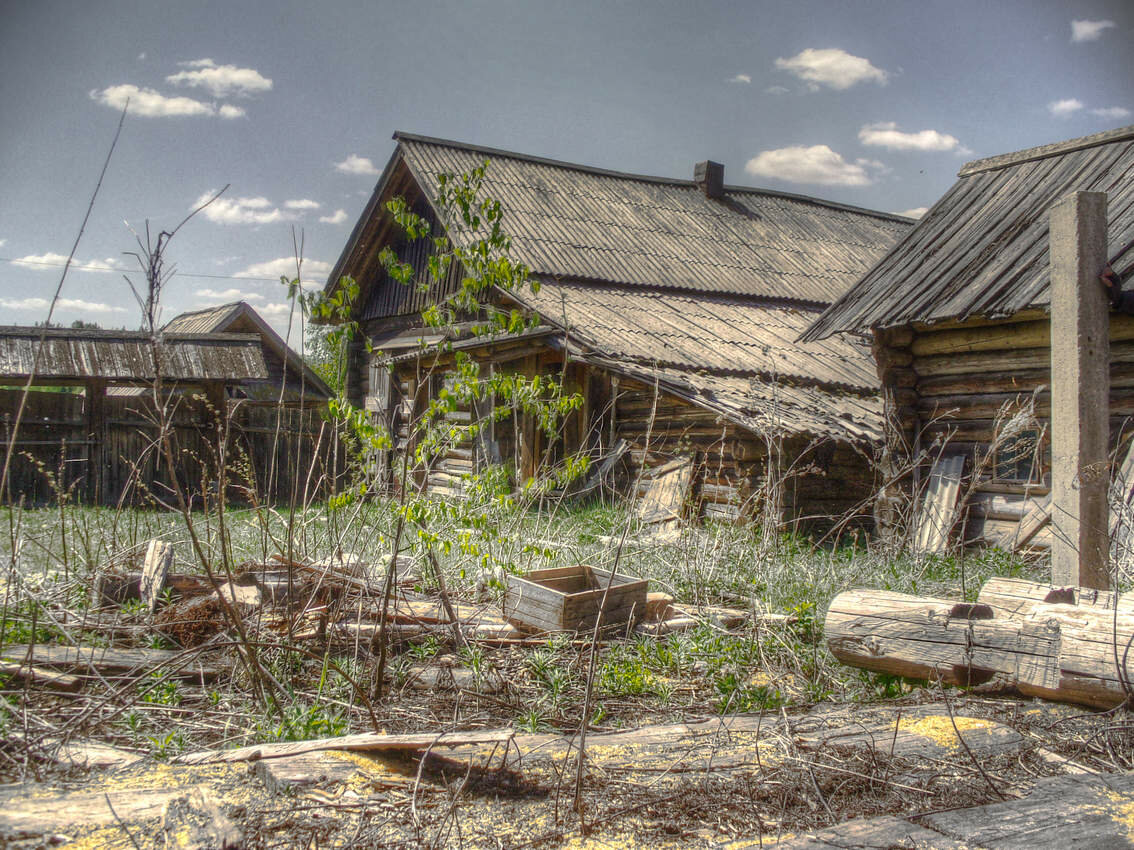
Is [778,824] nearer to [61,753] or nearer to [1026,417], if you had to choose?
[61,753]

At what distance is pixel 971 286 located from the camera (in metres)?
8.04

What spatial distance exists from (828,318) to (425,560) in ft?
19.6

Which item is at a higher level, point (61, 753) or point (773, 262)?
point (773, 262)

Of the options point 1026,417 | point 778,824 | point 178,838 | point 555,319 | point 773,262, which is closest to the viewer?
point 178,838

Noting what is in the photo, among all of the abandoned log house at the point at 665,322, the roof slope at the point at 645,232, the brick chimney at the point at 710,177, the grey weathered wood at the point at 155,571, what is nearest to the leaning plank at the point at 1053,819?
the grey weathered wood at the point at 155,571

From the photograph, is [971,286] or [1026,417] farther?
[971,286]

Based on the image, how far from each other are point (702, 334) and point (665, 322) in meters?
0.60

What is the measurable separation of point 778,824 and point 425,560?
327cm

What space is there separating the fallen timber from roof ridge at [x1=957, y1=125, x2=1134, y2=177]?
7.33 metres

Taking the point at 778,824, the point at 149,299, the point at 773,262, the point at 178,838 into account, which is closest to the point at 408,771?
the point at 178,838

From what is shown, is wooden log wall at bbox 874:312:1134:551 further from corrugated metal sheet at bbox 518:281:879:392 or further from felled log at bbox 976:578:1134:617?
felled log at bbox 976:578:1134:617

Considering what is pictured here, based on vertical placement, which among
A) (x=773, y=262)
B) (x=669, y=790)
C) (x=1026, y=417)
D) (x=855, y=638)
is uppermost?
(x=773, y=262)

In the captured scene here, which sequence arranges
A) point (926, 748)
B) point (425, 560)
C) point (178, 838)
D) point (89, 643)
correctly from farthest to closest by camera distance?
1. point (425, 560)
2. point (89, 643)
3. point (926, 748)
4. point (178, 838)

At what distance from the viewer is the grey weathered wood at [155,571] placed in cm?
469
